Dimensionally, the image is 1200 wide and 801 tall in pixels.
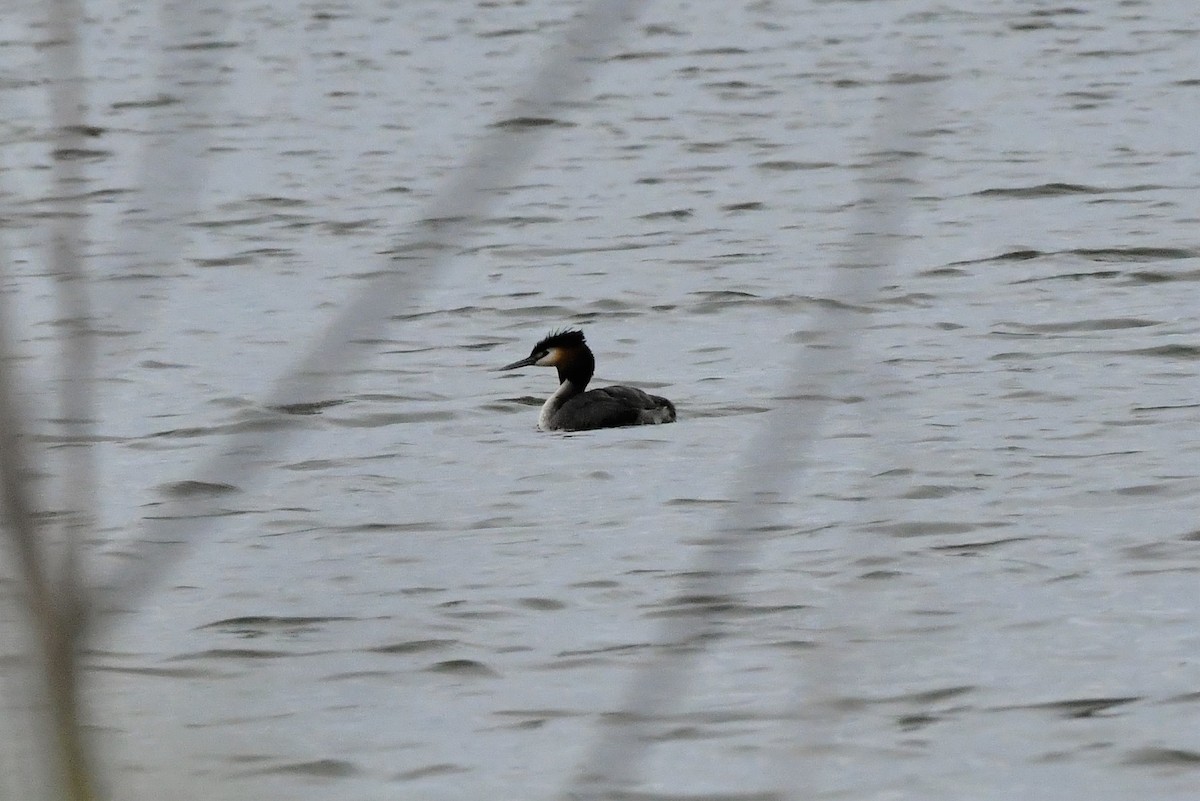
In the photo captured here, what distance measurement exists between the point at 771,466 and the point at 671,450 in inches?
275

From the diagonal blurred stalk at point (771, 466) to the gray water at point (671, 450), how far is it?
68mm

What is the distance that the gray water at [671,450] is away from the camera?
17.6 feet

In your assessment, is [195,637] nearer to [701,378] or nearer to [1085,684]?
[1085,684]

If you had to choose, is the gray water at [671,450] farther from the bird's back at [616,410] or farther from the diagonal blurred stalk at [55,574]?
the diagonal blurred stalk at [55,574]

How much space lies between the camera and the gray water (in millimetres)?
5367

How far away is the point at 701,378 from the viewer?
10633mm

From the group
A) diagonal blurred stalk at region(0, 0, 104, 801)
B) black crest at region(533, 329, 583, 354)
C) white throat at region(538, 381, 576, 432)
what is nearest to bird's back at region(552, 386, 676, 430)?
white throat at region(538, 381, 576, 432)

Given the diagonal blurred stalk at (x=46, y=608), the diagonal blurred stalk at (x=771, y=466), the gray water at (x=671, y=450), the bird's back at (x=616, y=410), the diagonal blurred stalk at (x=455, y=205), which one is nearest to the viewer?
the diagonal blurred stalk at (x=46, y=608)

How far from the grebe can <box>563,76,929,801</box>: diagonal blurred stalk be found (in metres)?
0.49

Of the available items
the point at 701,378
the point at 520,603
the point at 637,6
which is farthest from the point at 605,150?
the point at 637,6

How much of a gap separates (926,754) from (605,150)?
43.1 feet

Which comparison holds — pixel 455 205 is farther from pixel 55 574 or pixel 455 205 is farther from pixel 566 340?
pixel 566 340

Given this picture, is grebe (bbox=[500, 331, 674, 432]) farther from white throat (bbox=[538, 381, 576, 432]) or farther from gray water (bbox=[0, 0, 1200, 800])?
gray water (bbox=[0, 0, 1200, 800])

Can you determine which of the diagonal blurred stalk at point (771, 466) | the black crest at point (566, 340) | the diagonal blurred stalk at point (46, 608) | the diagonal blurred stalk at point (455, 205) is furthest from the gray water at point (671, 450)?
the diagonal blurred stalk at point (46, 608)
